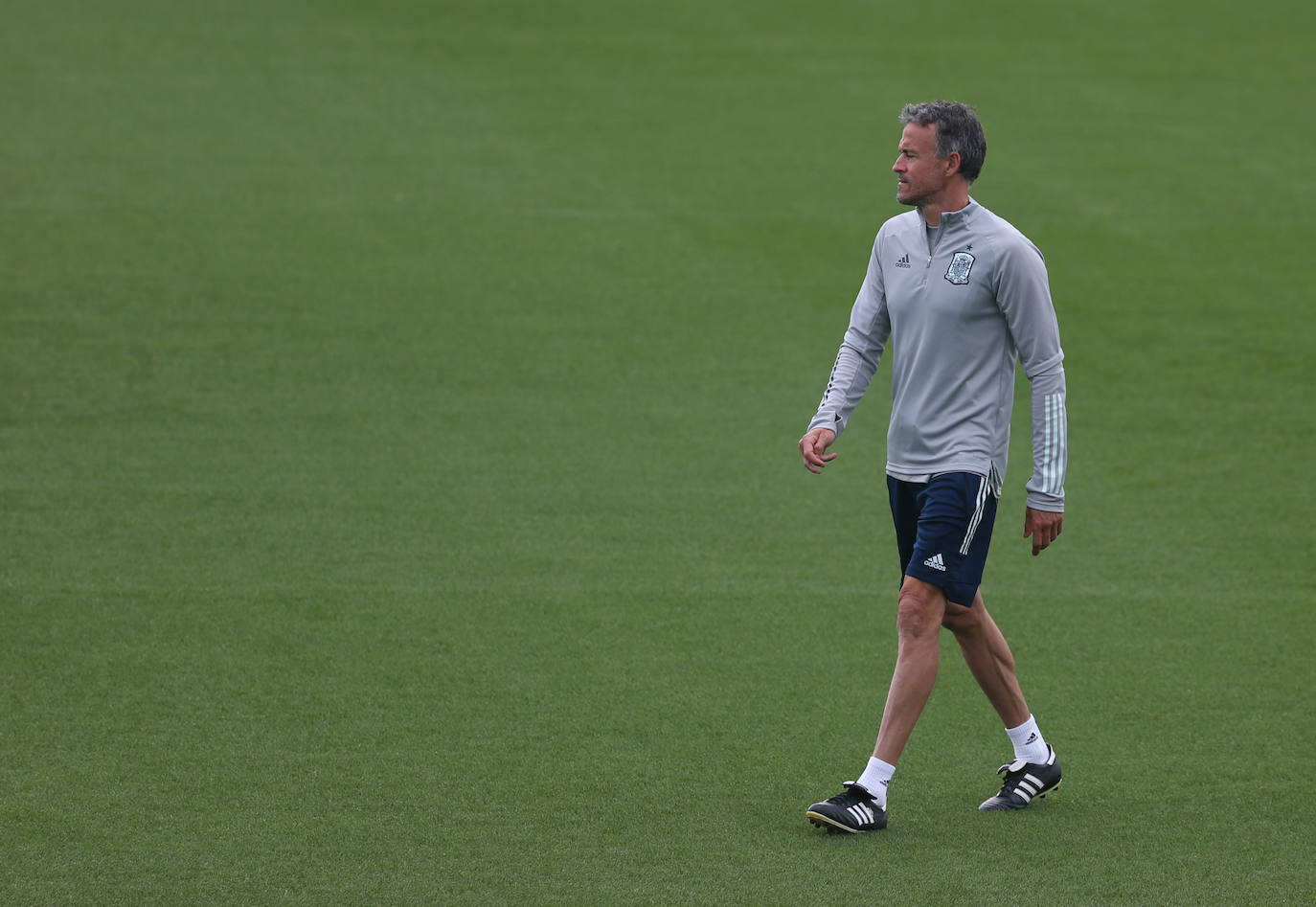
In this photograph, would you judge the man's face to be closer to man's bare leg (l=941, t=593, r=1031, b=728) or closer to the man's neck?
the man's neck

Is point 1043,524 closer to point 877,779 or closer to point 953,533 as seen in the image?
point 953,533

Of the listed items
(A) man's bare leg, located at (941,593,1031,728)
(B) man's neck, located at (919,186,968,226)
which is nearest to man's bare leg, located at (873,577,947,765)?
(A) man's bare leg, located at (941,593,1031,728)

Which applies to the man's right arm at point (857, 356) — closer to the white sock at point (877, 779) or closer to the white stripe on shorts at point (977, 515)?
the white stripe on shorts at point (977, 515)

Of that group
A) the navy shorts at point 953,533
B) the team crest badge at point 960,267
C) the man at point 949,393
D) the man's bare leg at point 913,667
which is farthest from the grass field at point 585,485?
the team crest badge at point 960,267

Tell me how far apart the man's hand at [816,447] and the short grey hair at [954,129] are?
0.86 metres

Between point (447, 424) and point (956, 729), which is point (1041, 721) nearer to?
point (956, 729)

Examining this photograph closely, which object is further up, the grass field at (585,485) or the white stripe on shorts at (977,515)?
the white stripe on shorts at (977,515)

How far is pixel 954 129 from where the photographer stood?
14.9ft

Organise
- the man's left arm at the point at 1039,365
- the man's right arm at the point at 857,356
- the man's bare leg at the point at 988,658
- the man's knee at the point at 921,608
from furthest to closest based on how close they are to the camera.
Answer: the man's right arm at the point at 857,356 < the man's bare leg at the point at 988,658 < the man's knee at the point at 921,608 < the man's left arm at the point at 1039,365

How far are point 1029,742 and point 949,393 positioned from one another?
1.11 m

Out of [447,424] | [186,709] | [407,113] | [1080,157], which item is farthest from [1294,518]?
[407,113]

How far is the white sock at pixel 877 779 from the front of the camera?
456 cm

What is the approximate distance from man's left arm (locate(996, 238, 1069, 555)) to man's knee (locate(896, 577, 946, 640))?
0.32 m

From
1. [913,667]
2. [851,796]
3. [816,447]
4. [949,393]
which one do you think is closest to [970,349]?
[949,393]
